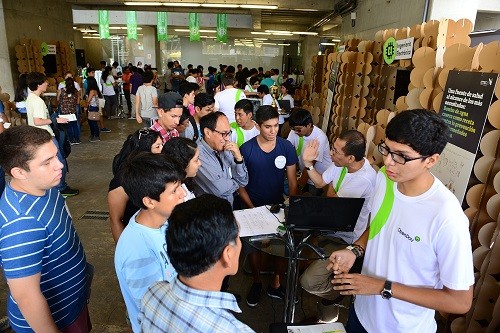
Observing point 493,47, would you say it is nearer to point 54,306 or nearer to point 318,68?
point 54,306

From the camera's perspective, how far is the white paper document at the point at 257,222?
2225 millimetres

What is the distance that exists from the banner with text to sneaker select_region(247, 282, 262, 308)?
5.51 feet

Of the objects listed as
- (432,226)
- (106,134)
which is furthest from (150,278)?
(106,134)

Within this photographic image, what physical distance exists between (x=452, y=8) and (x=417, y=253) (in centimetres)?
443

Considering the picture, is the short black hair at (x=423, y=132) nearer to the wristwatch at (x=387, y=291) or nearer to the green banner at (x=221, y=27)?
the wristwatch at (x=387, y=291)

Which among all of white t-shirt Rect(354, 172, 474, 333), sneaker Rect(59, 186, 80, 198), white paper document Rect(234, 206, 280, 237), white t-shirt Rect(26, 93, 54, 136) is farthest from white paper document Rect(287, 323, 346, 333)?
sneaker Rect(59, 186, 80, 198)

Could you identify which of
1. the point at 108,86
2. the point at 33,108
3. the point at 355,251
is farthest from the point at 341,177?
the point at 108,86

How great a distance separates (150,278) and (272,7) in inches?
401

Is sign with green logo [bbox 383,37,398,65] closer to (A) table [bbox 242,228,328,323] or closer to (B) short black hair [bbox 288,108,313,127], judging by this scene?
(B) short black hair [bbox 288,108,313,127]

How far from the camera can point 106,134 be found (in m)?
8.63

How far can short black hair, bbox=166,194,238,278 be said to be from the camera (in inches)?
39.1

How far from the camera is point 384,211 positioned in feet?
5.06

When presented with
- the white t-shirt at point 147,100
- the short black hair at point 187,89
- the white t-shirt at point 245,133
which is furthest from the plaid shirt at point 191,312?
the white t-shirt at point 147,100

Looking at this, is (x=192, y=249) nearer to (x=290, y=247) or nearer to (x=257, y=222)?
(x=290, y=247)
